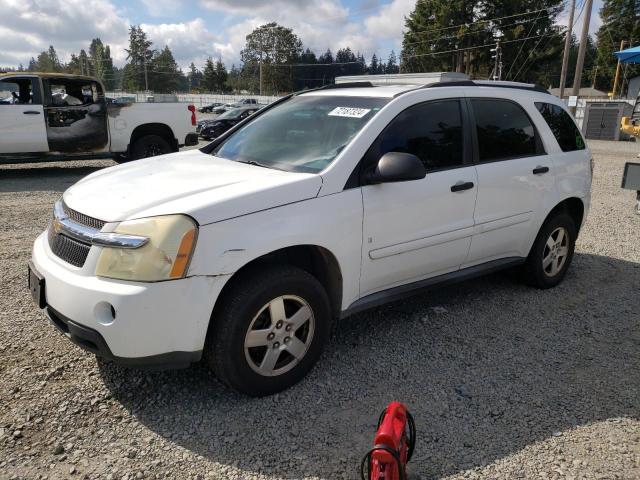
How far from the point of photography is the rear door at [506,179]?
3.93 meters

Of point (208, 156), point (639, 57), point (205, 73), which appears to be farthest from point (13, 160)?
point (205, 73)

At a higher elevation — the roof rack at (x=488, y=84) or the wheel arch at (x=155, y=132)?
the roof rack at (x=488, y=84)

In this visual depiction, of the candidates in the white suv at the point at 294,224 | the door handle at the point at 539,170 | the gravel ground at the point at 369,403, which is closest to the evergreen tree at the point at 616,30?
the door handle at the point at 539,170

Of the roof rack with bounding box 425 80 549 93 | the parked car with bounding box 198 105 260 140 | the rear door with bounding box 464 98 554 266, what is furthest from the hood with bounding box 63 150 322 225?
the parked car with bounding box 198 105 260 140

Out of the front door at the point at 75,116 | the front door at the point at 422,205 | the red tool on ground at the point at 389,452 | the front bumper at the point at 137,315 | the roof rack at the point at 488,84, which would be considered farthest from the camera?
the front door at the point at 75,116

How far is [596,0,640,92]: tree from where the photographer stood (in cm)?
6013

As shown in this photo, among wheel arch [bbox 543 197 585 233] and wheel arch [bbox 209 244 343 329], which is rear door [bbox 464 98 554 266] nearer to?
wheel arch [bbox 543 197 585 233]

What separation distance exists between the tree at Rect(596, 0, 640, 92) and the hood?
6523 centimetres

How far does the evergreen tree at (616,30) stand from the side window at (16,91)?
204ft

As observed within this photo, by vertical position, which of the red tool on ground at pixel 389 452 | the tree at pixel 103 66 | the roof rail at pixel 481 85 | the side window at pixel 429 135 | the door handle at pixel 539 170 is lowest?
the red tool on ground at pixel 389 452

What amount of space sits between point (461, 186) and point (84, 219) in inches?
96.4

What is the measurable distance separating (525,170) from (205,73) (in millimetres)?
105074

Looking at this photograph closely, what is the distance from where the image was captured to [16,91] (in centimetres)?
985

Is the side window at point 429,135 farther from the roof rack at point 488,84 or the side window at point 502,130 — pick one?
the side window at point 502,130
